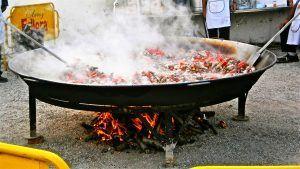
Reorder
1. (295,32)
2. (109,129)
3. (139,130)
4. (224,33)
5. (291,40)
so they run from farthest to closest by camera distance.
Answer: (224,33) < (291,40) < (295,32) < (109,129) < (139,130)

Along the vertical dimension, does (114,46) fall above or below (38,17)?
below

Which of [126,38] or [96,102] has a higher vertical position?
[126,38]

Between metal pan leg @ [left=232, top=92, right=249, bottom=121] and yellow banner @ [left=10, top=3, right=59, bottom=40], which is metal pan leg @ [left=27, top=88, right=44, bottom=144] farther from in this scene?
yellow banner @ [left=10, top=3, right=59, bottom=40]

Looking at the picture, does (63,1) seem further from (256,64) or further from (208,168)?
(208,168)

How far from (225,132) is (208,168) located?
153 inches

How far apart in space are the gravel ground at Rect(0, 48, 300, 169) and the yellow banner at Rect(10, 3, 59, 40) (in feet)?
6.19

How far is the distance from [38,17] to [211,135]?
17.2 feet

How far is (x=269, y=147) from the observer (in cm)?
544

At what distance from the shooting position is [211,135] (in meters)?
5.82

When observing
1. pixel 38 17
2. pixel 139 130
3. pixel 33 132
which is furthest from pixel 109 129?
pixel 38 17

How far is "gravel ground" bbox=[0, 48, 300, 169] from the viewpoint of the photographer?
5.10m

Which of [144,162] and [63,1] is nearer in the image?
[144,162]

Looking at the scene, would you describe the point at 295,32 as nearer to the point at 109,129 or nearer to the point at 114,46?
the point at 114,46

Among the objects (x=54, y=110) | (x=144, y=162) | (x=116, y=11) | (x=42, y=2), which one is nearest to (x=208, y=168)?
(x=144, y=162)
